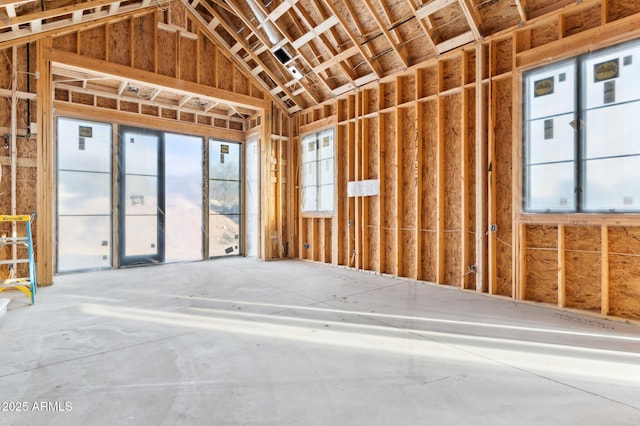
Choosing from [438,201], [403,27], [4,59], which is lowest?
[438,201]

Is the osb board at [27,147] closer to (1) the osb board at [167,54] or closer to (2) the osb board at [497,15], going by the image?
(1) the osb board at [167,54]

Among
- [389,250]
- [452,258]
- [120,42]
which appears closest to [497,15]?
[452,258]

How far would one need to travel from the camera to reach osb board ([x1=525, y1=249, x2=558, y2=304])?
15.0 ft

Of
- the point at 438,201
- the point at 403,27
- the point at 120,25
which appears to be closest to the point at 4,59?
the point at 120,25

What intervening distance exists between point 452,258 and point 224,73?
6.62m

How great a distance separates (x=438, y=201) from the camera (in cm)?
586

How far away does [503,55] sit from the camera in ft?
16.8

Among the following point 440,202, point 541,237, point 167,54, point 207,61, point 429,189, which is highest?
point 207,61

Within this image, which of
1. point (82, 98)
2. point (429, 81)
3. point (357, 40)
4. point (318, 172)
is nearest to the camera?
point (429, 81)

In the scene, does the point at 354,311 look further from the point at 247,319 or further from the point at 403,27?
the point at 403,27

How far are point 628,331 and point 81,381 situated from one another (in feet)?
17.1

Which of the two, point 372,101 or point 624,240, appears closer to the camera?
point 624,240

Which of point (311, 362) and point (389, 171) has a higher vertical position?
point (389, 171)

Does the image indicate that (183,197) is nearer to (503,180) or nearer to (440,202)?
(440,202)
